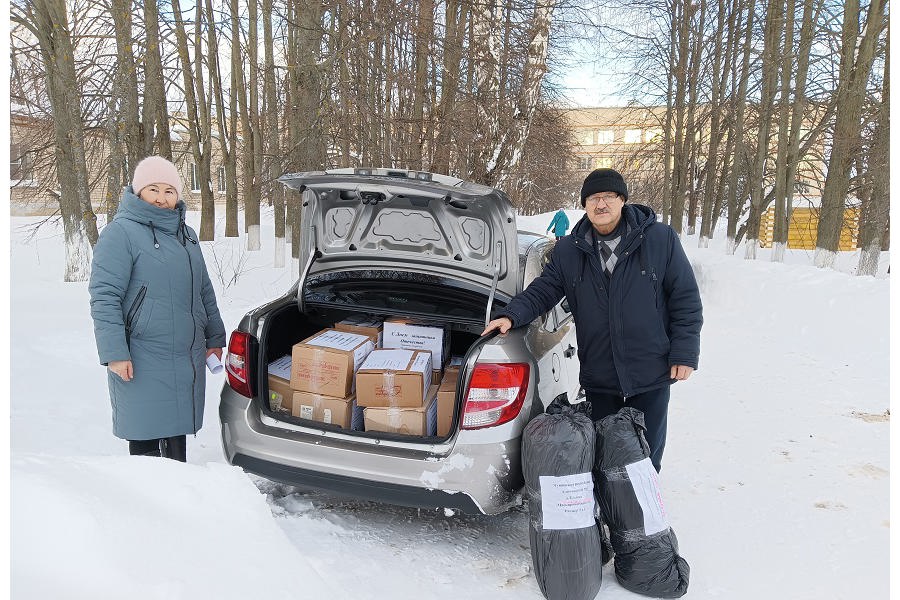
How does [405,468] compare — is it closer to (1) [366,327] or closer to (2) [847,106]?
(1) [366,327]

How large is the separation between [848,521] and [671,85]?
73.2 feet

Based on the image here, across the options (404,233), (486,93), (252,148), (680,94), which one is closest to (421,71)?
(486,93)

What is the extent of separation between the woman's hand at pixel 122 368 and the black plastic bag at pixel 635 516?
218 centimetres

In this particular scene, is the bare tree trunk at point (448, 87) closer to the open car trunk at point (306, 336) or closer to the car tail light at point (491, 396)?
the open car trunk at point (306, 336)

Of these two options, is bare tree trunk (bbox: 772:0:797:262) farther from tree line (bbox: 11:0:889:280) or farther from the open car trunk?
the open car trunk

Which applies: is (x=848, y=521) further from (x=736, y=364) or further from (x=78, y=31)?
(x=78, y=31)

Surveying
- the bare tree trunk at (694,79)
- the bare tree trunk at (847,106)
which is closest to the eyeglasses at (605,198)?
the bare tree trunk at (847,106)

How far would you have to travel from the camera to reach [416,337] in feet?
11.4

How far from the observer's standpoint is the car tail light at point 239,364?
3.12 m

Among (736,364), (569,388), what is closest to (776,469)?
(569,388)

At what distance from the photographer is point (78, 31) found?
13.6 m

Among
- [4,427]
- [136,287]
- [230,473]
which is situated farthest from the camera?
[136,287]

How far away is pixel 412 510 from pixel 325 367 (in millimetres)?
928

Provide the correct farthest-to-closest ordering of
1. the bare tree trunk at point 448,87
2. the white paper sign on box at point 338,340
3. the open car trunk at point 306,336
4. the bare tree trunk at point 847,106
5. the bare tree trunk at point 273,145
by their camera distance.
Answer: the bare tree trunk at point 273,145, the bare tree trunk at point 847,106, the bare tree trunk at point 448,87, the white paper sign on box at point 338,340, the open car trunk at point 306,336
